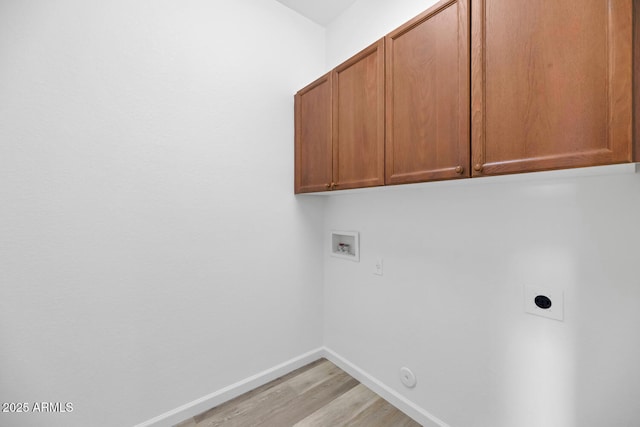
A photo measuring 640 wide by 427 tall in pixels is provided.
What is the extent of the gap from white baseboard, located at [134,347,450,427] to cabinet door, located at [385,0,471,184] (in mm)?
1335

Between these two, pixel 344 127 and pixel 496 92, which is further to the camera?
pixel 344 127

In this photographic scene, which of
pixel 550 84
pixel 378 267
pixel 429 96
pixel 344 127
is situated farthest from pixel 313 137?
pixel 550 84

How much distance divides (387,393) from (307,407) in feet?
1.68

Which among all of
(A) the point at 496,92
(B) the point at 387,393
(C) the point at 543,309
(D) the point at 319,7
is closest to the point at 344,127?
(A) the point at 496,92

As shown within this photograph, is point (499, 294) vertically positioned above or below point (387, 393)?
above

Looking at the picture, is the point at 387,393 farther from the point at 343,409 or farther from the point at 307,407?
the point at 307,407

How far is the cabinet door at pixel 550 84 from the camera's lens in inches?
30.0

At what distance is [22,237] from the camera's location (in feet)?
3.89

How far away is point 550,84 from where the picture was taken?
879mm

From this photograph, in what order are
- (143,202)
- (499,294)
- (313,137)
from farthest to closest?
(313,137) → (143,202) → (499,294)

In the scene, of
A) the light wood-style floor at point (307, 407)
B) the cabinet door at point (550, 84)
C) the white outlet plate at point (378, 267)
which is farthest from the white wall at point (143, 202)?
the cabinet door at point (550, 84)

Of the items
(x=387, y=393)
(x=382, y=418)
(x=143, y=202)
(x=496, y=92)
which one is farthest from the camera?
(x=387, y=393)

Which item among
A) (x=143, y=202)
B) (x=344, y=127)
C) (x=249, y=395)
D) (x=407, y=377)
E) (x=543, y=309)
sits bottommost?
(x=249, y=395)

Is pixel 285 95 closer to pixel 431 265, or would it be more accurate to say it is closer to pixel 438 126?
pixel 438 126
